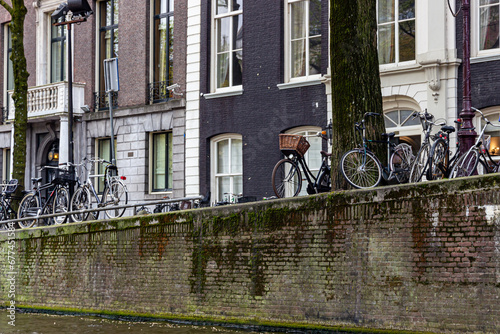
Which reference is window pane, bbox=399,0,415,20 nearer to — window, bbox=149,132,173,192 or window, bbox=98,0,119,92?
window, bbox=149,132,173,192

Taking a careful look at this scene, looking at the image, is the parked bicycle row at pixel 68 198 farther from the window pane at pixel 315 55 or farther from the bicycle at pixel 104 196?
the window pane at pixel 315 55

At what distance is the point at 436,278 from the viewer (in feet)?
31.9

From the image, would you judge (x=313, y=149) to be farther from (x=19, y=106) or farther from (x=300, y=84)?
(x=19, y=106)

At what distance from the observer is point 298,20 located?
19.2 meters

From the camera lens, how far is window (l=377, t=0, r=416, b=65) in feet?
55.6

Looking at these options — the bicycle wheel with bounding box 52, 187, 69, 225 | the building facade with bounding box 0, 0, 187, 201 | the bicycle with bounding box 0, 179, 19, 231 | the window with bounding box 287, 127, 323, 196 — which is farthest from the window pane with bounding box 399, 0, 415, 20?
the bicycle with bounding box 0, 179, 19, 231

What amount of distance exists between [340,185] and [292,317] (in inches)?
83.4

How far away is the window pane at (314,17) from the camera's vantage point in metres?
18.7

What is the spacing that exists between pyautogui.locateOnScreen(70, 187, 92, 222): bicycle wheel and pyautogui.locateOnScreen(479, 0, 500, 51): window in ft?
27.9

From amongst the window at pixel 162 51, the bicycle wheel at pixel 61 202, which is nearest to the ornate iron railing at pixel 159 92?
the window at pixel 162 51

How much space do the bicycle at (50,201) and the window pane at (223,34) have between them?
6291 millimetres

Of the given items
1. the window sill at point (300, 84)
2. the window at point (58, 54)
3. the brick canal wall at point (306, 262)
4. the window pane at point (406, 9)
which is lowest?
the brick canal wall at point (306, 262)

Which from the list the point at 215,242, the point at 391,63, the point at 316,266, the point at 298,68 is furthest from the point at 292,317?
the point at 298,68

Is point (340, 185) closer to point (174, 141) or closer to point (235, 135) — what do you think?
point (235, 135)
